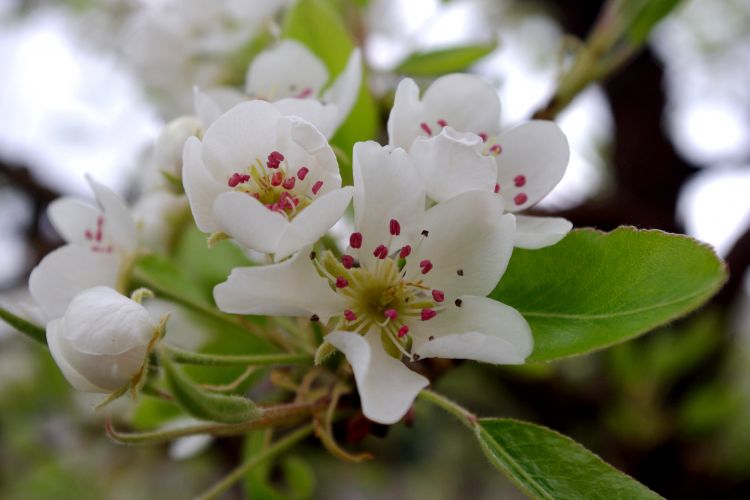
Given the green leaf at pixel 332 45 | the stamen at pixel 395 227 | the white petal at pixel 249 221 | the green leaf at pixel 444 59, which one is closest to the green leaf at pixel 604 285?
the stamen at pixel 395 227

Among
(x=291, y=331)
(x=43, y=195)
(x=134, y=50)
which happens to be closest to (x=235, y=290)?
(x=291, y=331)

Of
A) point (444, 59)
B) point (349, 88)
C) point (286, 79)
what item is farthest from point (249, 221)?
point (444, 59)

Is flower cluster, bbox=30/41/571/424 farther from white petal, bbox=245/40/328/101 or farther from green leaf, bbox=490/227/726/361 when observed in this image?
white petal, bbox=245/40/328/101

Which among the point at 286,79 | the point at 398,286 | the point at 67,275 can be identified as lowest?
the point at 67,275

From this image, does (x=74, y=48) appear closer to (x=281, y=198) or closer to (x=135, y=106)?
(x=135, y=106)

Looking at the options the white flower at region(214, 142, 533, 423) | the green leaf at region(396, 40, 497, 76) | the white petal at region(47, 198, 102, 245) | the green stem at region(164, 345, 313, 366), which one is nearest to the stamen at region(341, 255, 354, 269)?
the white flower at region(214, 142, 533, 423)

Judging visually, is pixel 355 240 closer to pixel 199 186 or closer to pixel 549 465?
pixel 199 186
